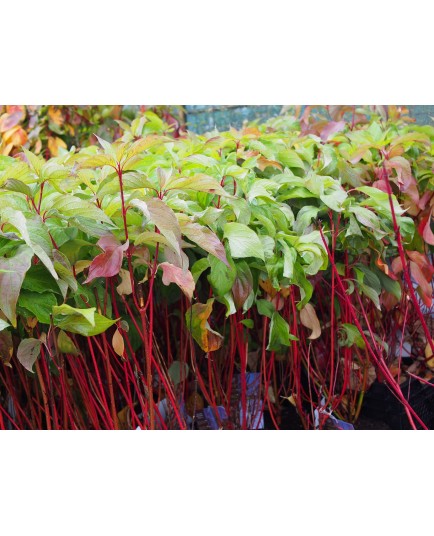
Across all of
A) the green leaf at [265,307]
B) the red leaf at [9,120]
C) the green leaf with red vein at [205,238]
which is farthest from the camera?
the red leaf at [9,120]

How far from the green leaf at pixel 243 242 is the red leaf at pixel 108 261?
176 millimetres

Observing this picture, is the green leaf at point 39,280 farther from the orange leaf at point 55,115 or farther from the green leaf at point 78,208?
the orange leaf at point 55,115

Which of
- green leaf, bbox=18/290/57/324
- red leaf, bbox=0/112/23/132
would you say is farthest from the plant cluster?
red leaf, bbox=0/112/23/132

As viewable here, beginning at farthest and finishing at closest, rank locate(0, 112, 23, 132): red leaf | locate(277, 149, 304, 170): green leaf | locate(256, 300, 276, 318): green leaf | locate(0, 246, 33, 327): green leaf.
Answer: locate(0, 112, 23, 132): red leaf < locate(277, 149, 304, 170): green leaf < locate(256, 300, 276, 318): green leaf < locate(0, 246, 33, 327): green leaf

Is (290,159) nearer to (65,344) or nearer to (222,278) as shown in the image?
(222,278)

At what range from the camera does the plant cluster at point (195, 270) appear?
868 mm

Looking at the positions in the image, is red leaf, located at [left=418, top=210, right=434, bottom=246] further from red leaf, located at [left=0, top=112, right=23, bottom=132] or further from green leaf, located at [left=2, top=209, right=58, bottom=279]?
red leaf, located at [left=0, top=112, right=23, bottom=132]

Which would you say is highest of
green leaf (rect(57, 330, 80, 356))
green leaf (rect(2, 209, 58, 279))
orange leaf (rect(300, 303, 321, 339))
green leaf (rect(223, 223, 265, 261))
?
green leaf (rect(2, 209, 58, 279))

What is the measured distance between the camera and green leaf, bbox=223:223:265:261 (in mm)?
921

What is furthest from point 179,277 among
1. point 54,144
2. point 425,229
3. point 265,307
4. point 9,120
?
point 54,144

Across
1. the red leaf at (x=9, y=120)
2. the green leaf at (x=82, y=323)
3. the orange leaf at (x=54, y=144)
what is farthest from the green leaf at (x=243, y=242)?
the orange leaf at (x=54, y=144)

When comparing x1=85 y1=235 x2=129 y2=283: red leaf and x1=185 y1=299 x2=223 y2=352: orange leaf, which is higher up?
x1=85 y1=235 x2=129 y2=283: red leaf

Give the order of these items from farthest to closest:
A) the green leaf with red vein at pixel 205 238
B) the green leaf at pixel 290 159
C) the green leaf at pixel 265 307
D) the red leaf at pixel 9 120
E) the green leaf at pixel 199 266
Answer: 1. the red leaf at pixel 9 120
2. the green leaf at pixel 290 159
3. the green leaf at pixel 265 307
4. the green leaf at pixel 199 266
5. the green leaf with red vein at pixel 205 238
